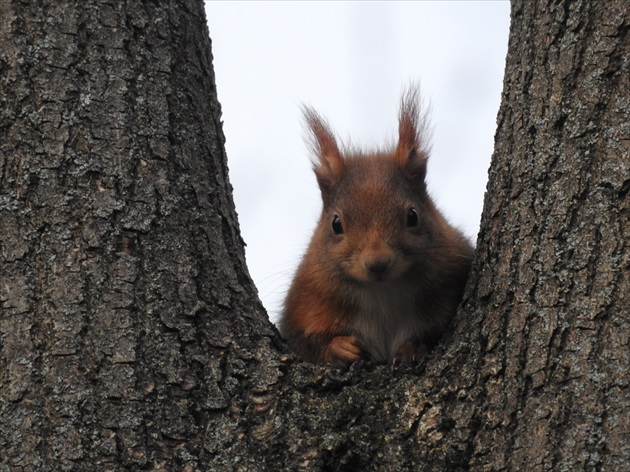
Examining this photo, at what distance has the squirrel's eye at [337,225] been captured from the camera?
359 centimetres

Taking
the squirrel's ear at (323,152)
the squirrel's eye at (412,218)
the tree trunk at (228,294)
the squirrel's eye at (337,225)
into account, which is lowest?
the tree trunk at (228,294)

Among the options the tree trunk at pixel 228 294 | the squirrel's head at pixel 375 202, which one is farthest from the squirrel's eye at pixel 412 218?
the tree trunk at pixel 228 294

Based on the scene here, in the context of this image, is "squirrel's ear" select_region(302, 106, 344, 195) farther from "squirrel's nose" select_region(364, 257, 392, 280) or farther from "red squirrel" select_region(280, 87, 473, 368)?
"squirrel's nose" select_region(364, 257, 392, 280)

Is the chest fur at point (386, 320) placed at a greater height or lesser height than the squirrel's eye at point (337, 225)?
lesser

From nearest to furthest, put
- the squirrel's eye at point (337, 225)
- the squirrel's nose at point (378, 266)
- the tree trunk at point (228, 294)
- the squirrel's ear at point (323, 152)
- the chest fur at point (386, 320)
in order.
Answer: the tree trunk at point (228, 294)
the squirrel's nose at point (378, 266)
the chest fur at point (386, 320)
the squirrel's eye at point (337, 225)
the squirrel's ear at point (323, 152)

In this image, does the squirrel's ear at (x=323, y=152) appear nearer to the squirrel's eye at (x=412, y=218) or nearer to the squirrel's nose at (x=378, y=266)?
the squirrel's eye at (x=412, y=218)

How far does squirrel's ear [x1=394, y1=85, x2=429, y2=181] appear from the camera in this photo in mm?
3834

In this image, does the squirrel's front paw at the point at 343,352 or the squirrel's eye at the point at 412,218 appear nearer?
the squirrel's front paw at the point at 343,352

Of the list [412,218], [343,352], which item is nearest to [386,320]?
[343,352]

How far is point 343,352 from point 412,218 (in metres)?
0.62

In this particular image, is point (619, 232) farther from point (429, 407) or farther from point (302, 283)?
point (302, 283)

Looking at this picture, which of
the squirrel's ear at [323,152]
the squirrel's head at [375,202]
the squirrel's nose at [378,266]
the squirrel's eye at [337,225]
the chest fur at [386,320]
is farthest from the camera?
the squirrel's ear at [323,152]

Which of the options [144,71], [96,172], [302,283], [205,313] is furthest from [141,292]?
[302,283]

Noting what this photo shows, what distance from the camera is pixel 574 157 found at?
2244 millimetres
